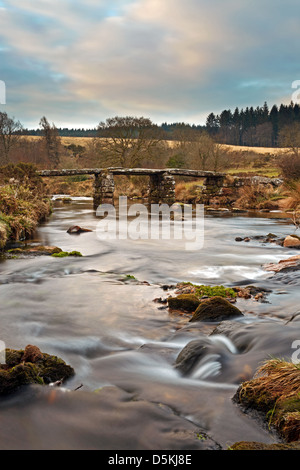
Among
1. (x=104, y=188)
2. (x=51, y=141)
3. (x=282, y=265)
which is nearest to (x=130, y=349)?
(x=282, y=265)

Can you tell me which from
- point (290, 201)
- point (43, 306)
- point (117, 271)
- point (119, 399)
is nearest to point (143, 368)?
point (119, 399)

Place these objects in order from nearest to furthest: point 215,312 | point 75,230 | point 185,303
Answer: point 215,312 < point 185,303 < point 75,230

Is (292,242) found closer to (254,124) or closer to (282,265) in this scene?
(282,265)

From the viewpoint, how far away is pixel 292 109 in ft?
363

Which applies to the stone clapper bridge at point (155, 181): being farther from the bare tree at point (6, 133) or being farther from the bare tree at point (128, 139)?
the bare tree at point (6, 133)

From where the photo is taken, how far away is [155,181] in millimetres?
32625

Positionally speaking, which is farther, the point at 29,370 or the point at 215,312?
the point at 215,312

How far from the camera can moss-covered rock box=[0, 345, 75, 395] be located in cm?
320

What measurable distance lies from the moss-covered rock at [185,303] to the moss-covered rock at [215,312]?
379mm

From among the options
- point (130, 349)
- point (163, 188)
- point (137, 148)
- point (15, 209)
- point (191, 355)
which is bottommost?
point (130, 349)

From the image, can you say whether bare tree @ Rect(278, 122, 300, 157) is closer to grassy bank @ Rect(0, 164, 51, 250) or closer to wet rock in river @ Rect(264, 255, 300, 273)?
grassy bank @ Rect(0, 164, 51, 250)

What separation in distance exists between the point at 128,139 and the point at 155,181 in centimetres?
1039

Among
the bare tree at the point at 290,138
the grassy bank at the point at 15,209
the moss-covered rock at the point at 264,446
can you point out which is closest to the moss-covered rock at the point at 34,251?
the grassy bank at the point at 15,209

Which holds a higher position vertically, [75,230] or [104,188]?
[104,188]
